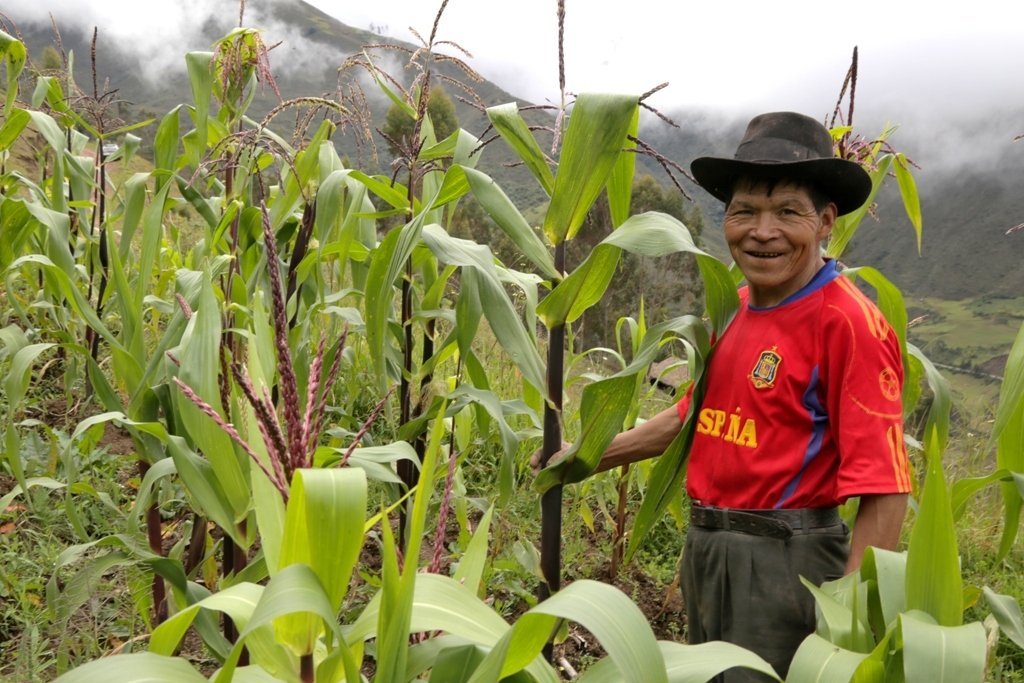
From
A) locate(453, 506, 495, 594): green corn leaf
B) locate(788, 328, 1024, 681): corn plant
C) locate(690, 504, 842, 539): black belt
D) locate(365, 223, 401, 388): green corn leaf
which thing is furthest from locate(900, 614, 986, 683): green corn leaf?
locate(365, 223, 401, 388): green corn leaf

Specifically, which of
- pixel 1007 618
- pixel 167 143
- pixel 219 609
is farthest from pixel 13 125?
pixel 1007 618

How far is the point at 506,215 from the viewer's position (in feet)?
5.08

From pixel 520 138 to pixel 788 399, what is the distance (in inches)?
35.2

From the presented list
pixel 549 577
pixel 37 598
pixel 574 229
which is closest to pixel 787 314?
pixel 574 229

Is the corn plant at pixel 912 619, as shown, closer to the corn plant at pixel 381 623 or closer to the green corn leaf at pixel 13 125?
the corn plant at pixel 381 623

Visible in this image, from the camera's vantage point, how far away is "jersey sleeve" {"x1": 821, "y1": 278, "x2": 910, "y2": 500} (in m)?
1.67

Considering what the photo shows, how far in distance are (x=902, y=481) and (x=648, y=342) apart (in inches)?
25.7

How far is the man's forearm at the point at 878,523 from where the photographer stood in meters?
1.68

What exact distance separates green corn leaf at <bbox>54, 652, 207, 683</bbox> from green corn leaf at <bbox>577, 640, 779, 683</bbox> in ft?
1.54

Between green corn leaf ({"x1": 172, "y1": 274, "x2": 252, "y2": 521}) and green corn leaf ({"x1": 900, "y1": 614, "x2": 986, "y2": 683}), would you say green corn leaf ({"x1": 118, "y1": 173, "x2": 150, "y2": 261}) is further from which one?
green corn leaf ({"x1": 900, "y1": 614, "x2": 986, "y2": 683})

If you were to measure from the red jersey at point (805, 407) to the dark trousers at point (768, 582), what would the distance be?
0.09 metres

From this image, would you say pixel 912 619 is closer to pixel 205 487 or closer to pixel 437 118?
pixel 205 487

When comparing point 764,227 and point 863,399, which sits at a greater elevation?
point 764,227

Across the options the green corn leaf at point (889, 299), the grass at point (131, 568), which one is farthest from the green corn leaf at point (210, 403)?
the green corn leaf at point (889, 299)
